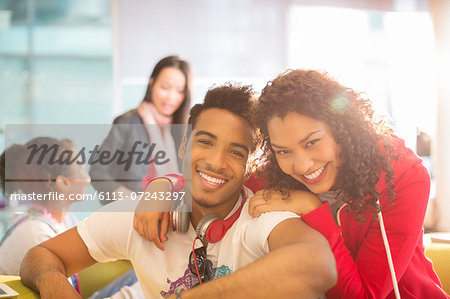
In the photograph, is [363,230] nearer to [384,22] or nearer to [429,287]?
[429,287]

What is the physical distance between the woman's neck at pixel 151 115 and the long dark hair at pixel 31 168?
0.95 meters

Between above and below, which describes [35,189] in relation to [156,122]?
below

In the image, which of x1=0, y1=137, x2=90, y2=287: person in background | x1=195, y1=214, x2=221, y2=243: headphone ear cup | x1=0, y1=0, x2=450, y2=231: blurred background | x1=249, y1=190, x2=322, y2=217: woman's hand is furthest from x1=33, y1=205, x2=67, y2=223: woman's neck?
x1=0, y1=0, x2=450, y2=231: blurred background

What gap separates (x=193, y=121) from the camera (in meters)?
1.27

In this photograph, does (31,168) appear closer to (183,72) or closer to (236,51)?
(183,72)

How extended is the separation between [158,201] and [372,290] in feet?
1.77

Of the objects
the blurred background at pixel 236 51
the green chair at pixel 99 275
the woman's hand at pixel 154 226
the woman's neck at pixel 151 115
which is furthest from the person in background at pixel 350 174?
the blurred background at pixel 236 51

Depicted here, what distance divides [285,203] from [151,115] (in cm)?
164

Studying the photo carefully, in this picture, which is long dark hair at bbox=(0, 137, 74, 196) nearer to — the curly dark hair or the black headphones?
the black headphones

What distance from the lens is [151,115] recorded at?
2621 millimetres

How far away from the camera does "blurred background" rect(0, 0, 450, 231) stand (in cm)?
361

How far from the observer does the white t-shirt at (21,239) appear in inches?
59.5

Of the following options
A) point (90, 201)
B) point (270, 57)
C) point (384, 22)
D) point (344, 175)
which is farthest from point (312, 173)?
point (384, 22)

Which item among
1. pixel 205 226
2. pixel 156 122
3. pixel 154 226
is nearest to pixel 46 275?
pixel 154 226
